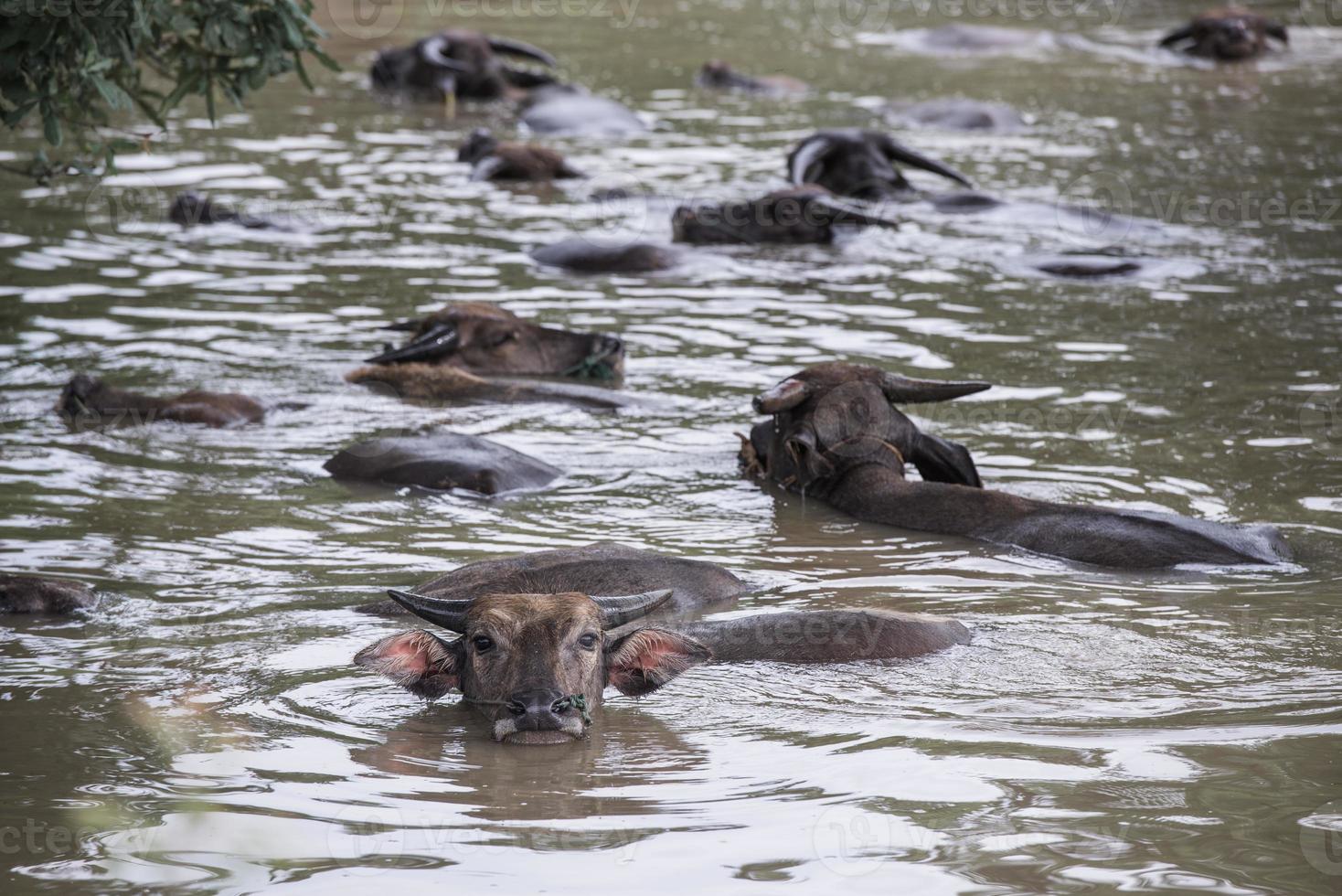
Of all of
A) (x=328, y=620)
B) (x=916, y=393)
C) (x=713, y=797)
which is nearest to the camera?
(x=713, y=797)

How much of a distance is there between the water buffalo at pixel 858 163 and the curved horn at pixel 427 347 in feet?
18.8

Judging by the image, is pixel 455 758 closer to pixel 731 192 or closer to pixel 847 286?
pixel 847 286

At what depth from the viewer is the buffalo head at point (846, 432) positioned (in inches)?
353

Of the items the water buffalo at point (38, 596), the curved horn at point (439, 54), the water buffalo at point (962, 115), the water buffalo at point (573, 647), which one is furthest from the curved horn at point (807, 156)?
the water buffalo at point (38, 596)

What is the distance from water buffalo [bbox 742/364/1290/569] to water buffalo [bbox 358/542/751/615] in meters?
1.46

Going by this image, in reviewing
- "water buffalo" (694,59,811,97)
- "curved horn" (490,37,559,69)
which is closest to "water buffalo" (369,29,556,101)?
"curved horn" (490,37,559,69)

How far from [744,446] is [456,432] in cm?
145

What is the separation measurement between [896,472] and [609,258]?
17.4ft

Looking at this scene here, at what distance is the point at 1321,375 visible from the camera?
10.8 m

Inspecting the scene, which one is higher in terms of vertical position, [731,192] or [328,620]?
[731,192]

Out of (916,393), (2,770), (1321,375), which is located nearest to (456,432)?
(916,393)

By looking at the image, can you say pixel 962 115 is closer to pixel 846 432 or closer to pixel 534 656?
pixel 846 432

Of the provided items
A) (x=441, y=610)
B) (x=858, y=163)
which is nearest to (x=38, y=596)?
(x=441, y=610)

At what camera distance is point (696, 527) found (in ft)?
27.9
